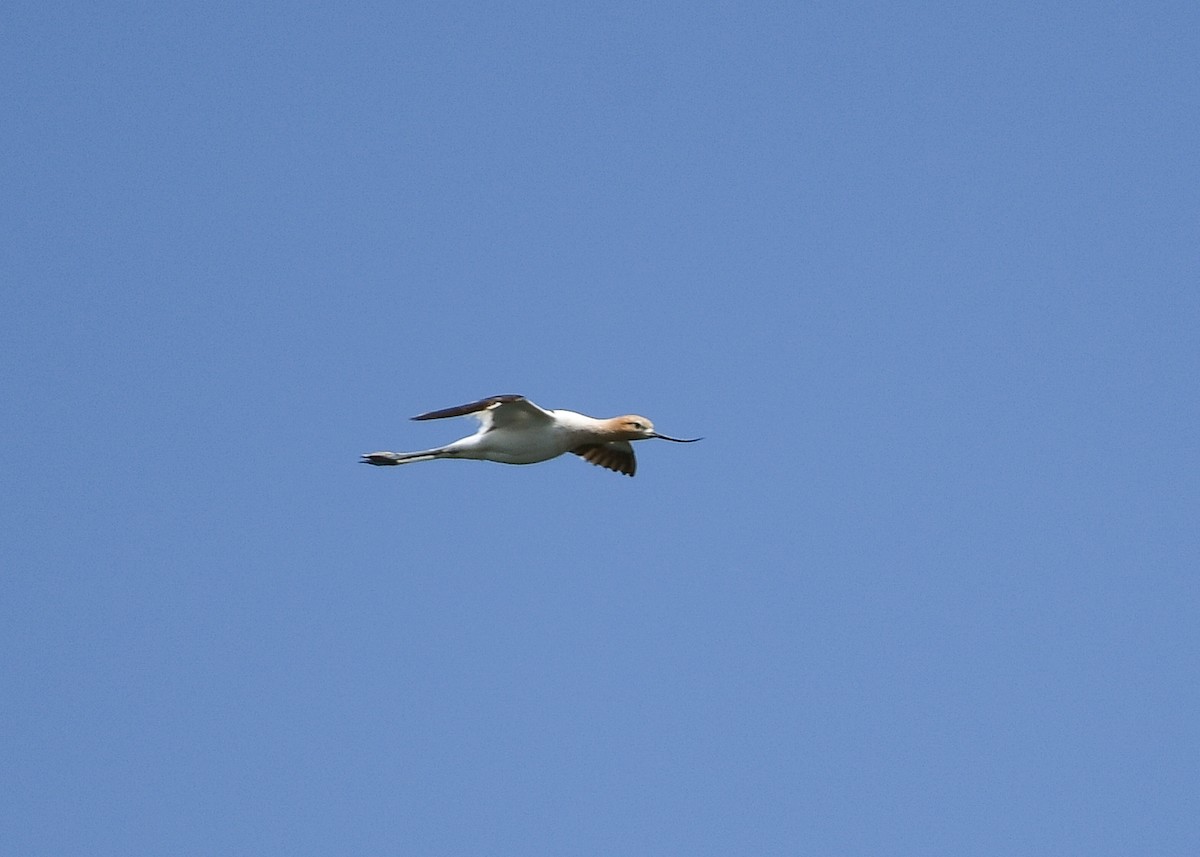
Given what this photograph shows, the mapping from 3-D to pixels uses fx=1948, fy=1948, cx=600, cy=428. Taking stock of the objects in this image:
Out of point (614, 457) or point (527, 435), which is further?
point (614, 457)

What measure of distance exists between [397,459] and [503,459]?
5.53ft

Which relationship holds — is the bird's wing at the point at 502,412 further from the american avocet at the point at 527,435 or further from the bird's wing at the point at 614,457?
the bird's wing at the point at 614,457

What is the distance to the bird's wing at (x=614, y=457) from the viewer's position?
28.9 m

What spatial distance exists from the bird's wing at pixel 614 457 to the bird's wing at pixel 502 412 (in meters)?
2.82

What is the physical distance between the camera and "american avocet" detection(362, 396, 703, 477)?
25.9 m

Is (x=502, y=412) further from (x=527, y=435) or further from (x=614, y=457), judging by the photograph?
(x=614, y=457)

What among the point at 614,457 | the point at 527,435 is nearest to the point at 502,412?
the point at 527,435

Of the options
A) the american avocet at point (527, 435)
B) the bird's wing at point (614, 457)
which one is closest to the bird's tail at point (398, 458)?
the american avocet at point (527, 435)

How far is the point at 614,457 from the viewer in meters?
29.0

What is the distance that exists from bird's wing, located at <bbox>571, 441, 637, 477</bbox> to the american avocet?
116 centimetres

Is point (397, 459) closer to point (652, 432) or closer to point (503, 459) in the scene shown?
point (503, 459)

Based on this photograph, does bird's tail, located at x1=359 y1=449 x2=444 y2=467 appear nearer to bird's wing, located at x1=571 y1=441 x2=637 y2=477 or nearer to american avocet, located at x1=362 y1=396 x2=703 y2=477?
american avocet, located at x1=362 y1=396 x2=703 y2=477

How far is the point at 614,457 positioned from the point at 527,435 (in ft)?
10.3

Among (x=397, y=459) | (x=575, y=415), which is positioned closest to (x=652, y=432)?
(x=575, y=415)
